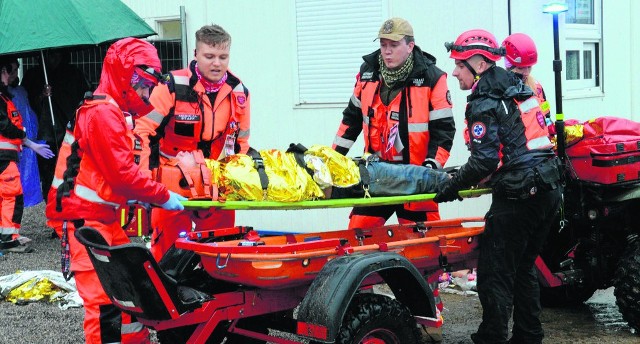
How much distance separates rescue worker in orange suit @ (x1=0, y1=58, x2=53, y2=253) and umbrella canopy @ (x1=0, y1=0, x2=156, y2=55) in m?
0.80

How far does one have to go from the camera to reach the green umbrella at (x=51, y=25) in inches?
367

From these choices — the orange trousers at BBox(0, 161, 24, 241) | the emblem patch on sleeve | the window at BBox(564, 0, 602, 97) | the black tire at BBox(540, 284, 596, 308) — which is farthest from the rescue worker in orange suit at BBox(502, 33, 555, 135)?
the orange trousers at BBox(0, 161, 24, 241)

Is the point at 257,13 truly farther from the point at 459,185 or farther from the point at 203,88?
the point at 459,185

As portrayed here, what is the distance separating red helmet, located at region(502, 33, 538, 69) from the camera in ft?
21.9

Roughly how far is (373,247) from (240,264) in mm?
814

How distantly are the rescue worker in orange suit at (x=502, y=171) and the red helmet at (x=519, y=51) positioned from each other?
2.87ft

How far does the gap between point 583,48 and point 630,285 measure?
470cm

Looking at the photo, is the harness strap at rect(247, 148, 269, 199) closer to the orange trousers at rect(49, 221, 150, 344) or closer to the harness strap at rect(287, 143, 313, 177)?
the harness strap at rect(287, 143, 313, 177)

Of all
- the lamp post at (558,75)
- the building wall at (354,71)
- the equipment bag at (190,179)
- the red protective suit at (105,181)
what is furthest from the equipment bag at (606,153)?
the red protective suit at (105,181)

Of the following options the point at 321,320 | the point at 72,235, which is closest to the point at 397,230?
the point at 321,320

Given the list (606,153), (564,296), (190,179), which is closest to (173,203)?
(190,179)

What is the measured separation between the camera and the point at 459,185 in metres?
5.59

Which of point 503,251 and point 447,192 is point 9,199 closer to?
point 447,192

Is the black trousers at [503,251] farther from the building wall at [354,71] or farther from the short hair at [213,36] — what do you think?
the building wall at [354,71]
